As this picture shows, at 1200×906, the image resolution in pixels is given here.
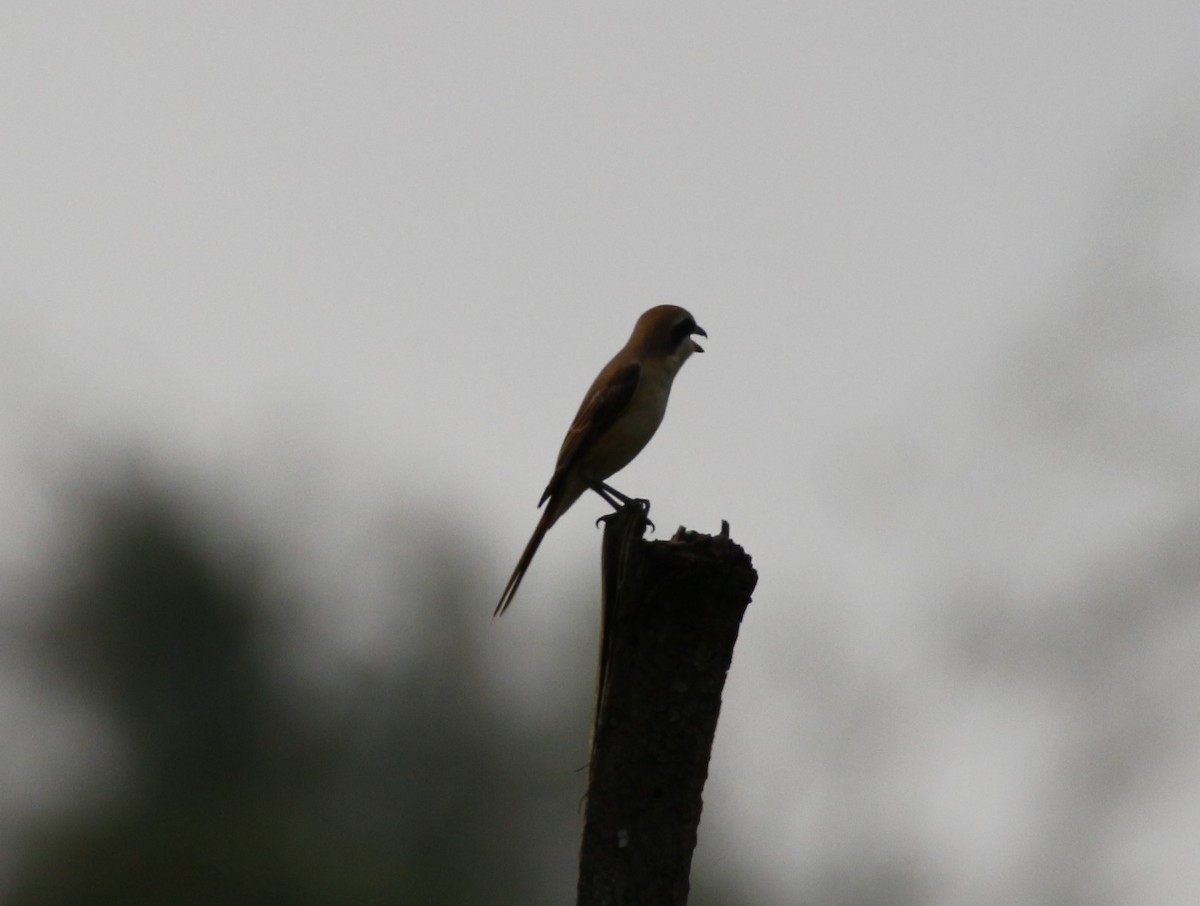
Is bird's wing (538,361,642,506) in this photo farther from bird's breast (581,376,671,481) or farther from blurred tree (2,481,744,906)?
blurred tree (2,481,744,906)

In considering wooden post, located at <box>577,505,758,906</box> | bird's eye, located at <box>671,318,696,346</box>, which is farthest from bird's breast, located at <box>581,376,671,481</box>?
wooden post, located at <box>577,505,758,906</box>

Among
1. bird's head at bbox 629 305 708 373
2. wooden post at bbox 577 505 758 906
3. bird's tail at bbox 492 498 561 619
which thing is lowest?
wooden post at bbox 577 505 758 906

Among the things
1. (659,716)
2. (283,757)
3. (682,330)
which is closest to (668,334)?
(682,330)

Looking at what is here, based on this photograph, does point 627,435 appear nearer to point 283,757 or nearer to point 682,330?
point 682,330

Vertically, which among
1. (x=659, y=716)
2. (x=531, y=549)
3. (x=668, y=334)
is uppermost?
(x=668, y=334)

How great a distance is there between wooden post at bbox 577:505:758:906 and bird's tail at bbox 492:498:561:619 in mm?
2483

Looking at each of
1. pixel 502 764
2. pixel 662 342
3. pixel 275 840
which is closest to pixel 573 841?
pixel 502 764

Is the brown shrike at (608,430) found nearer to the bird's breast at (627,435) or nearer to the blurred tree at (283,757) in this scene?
the bird's breast at (627,435)

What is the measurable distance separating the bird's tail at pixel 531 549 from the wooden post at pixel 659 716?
97.8 inches

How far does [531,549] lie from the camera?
25.6 ft

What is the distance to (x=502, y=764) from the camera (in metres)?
22.0

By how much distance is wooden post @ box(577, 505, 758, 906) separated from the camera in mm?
4559

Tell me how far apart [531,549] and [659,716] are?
325 centimetres

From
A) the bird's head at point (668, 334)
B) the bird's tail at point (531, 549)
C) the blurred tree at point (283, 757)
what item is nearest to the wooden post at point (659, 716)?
the bird's tail at point (531, 549)
